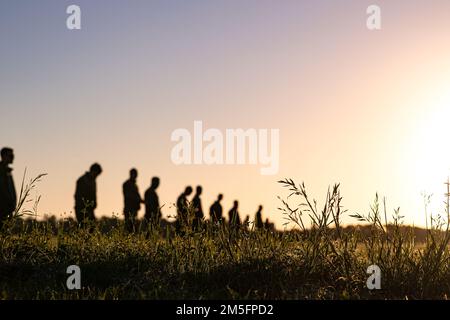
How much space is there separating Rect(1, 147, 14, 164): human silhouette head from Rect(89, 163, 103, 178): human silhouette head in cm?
351

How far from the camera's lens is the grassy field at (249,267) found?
6738mm

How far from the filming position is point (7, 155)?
35.8 feet

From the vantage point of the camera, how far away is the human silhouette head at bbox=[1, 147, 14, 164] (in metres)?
10.9

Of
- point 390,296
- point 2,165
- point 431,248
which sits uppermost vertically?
point 2,165

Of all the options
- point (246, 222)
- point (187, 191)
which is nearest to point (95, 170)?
point (187, 191)

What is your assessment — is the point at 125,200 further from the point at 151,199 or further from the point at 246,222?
the point at 246,222

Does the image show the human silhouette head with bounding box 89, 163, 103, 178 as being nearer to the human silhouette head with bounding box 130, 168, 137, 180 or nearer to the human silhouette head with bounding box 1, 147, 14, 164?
the human silhouette head with bounding box 130, 168, 137, 180

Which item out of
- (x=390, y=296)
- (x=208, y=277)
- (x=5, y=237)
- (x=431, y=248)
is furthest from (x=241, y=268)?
(x=5, y=237)

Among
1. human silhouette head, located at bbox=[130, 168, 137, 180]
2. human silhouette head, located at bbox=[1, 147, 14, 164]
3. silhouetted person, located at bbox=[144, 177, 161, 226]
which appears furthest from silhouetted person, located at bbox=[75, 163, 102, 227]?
human silhouette head, located at bbox=[1, 147, 14, 164]

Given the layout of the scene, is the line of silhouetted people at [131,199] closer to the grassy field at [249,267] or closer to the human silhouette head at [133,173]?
the human silhouette head at [133,173]

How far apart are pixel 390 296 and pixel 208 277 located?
77.0 inches

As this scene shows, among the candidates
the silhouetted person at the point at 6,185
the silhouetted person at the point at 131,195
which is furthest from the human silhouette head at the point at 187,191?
the silhouetted person at the point at 6,185
